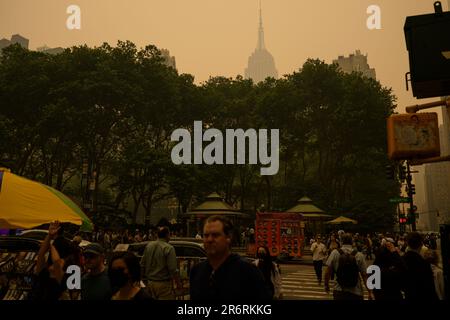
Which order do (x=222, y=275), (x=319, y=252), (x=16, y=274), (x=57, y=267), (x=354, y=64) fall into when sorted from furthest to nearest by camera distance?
(x=354, y=64) < (x=319, y=252) < (x=16, y=274) < (x=57, y=267) < (x=222, y=275)

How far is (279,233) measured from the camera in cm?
2312

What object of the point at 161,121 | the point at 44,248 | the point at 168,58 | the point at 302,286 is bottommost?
the point at 302,286

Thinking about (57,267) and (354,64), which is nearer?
(57,267)

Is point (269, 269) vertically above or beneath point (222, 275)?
beneath

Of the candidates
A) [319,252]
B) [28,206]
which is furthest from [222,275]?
[319,252]

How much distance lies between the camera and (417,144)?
→ 3.59 meters

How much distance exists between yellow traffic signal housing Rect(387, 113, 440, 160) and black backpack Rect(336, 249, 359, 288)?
3923 millimetres

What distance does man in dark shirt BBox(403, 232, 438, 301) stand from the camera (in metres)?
5.60

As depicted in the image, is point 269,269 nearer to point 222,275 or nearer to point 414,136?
point 222,275

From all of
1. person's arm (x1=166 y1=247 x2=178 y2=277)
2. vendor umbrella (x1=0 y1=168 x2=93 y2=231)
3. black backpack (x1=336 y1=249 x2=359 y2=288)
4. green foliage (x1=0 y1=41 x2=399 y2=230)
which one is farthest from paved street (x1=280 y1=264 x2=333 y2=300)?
green foliage (x1=0 y1=41 x2=399 y2=230)

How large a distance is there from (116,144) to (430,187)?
108449mm

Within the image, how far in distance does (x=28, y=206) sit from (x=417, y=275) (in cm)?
513

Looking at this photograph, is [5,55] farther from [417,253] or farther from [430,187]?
[430,187]

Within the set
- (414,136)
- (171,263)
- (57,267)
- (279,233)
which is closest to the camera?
(414,136)
